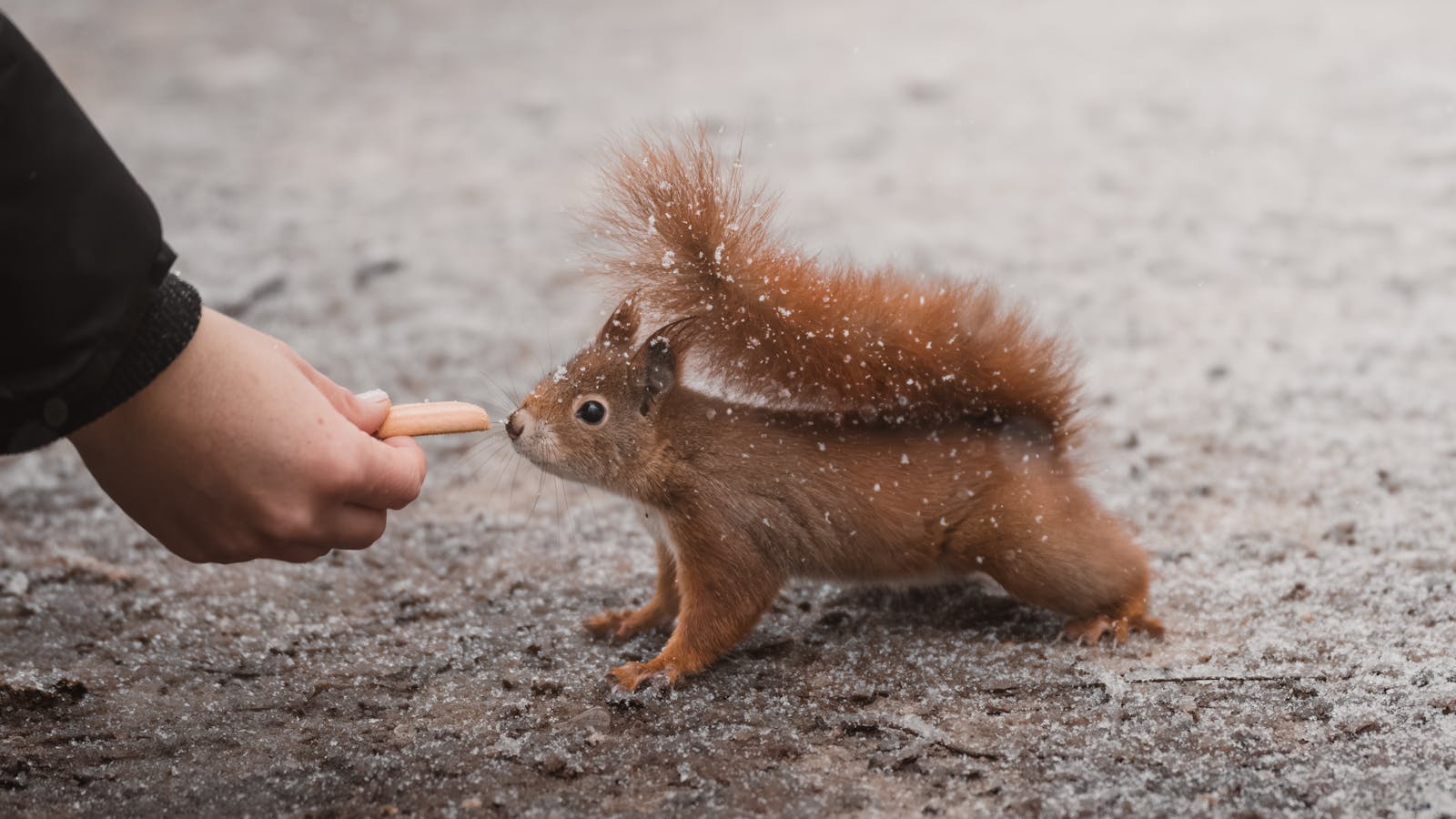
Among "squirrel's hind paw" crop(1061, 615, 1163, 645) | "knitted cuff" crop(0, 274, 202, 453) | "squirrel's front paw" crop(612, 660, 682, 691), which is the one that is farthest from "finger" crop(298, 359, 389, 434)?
"squirrel's hind paw" crop(1061, 615, 1163, 645)

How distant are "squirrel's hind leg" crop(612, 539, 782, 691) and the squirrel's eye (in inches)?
10.4

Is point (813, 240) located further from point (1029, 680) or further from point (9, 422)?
point (9, 422)

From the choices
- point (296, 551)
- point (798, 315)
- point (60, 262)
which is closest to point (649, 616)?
point (798, 315)

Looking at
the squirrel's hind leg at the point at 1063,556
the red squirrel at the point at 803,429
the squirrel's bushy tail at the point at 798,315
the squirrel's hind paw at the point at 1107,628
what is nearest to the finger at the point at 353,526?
the red squirrel at the point at 803,429

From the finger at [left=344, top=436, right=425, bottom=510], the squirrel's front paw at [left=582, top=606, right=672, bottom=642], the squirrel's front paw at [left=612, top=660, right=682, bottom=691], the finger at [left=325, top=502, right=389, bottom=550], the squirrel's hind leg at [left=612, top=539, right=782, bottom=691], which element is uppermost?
the finger at [left=344, top=436, right=425, bottom=510]

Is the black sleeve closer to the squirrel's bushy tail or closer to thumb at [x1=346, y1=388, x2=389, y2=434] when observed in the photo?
thumb at [x1=346, y1=388, x2=389, y2=434]

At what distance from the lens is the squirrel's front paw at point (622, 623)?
2.14m

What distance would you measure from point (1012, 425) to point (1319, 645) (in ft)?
1.81

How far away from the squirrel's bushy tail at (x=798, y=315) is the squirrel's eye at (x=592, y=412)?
0.53ft

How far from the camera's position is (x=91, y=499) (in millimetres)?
2857

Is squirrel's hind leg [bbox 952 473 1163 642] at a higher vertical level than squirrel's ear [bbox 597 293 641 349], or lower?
lower

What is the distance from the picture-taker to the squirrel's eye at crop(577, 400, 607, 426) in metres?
2.02

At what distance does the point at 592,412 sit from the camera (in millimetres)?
2018

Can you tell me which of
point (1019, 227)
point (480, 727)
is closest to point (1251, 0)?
point (1019, 227)
